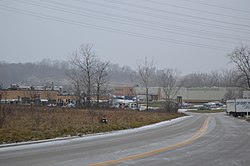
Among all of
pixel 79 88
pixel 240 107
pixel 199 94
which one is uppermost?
pixel 79 88

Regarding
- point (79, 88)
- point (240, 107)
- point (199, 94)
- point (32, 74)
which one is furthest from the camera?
point (32, 74)

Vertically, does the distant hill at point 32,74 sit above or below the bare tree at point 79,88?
above

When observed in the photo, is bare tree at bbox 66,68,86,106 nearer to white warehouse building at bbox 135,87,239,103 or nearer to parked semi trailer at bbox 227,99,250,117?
parked semi trailer at bbox 227,99,250,117

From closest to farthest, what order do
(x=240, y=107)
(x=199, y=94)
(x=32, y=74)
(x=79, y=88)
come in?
(x=240, y=107) < (x=79, y=88) < (x=199, y=94) < (x=32, y=74)

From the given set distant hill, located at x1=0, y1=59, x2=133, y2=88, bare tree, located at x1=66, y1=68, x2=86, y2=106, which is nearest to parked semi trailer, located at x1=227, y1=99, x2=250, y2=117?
bare tree, located at x1=66, y1=68, x2=86, y2=106

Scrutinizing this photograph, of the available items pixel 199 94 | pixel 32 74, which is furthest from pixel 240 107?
pixel 32 74

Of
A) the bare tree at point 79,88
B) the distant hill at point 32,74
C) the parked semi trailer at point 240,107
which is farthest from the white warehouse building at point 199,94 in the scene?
the parked semi trailer at point 240,107

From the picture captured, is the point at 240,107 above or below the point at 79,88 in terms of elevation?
below

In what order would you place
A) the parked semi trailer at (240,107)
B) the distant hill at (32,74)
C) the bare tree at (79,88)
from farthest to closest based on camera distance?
the distant hill at (32,74)
the bare tree at (79,88)
the parked semi trailer at (240,107)

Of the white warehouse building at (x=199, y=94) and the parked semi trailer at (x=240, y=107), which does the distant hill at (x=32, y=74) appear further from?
the parked semi trailer at (x=240, y=107)

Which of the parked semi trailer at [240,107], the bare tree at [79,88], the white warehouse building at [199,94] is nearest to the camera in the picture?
the parked semi trailer at [240,107]

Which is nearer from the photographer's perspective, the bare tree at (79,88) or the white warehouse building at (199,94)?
the bare tree at (79,88)

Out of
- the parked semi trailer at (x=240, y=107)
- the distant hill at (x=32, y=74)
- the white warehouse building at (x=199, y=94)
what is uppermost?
the distant hill at (x=32, y=74)

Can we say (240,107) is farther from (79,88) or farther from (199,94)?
(199,94)
